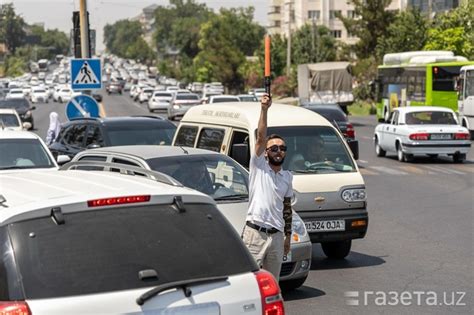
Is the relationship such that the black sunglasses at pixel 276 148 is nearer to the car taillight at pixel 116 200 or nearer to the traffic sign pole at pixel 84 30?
the car taillight at pixel 116 200

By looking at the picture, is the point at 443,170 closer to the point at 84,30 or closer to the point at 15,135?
the point at 84,30

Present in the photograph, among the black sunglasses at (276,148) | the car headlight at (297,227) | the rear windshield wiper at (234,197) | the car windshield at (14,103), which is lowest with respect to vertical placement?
the car windshield at (14,103)

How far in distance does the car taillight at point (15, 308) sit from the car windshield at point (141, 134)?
12569 mm

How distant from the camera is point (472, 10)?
48562mm

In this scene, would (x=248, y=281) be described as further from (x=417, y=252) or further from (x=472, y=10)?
(x=472, y=10)

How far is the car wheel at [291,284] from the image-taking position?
1000 cm

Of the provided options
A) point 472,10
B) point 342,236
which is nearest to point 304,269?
point 342,236

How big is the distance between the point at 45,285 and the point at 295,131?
26.6 feet

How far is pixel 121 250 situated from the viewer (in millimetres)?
4598

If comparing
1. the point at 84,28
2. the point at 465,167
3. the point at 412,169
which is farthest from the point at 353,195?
the point at 465,167

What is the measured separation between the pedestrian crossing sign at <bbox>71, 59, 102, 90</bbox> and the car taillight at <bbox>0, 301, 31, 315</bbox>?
1808 centimetres

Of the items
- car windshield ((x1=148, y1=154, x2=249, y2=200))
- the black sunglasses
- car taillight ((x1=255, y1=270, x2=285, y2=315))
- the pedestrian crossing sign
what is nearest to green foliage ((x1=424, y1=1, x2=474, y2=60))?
the pedestrian crossing sign

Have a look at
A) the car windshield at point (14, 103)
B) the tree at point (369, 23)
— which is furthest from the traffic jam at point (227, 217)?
the tree at point (369, 23)

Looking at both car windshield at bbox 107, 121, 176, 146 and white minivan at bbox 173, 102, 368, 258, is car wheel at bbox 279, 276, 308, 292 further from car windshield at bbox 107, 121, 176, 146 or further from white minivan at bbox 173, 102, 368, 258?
car windshield at bbox 107, 121, 176, 146
